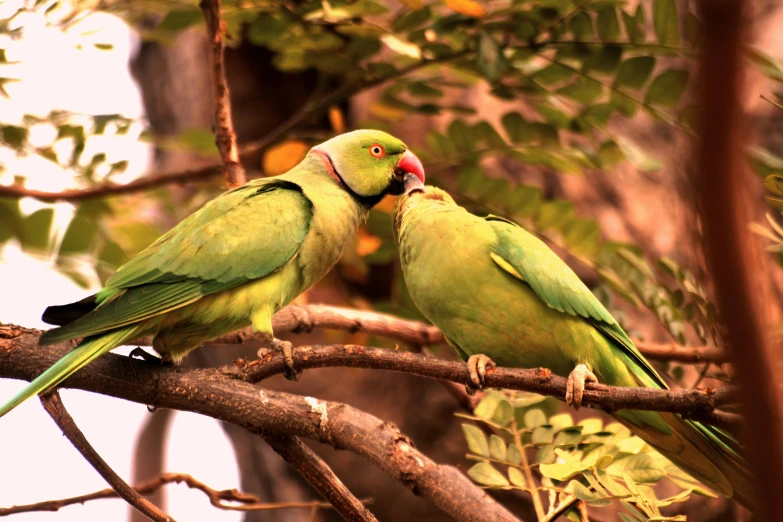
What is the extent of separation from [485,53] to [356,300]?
88.4 inches

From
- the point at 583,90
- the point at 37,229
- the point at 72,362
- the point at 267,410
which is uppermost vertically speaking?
the point at 583,90

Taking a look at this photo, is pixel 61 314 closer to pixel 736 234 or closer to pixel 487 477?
pixel 487 477

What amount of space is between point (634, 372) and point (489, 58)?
135cm

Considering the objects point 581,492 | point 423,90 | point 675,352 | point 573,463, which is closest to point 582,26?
point 423,90

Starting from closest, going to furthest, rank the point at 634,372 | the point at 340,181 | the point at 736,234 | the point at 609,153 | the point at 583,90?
the point at 736,234, the point at 634,372, the point at 340,181, the point at 583,90, the point at 609,153

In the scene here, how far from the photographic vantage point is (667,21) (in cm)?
296

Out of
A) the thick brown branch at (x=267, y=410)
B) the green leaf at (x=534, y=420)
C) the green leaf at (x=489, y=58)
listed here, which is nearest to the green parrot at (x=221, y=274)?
the thick brown branch at (x=267, y=410)

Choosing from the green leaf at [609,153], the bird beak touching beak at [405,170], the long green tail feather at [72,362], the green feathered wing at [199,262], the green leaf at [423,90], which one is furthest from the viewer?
the green leaf at [423,90]

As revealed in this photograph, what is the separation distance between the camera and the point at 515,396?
2.88 metres

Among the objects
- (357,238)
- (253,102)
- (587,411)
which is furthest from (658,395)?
(253,102)

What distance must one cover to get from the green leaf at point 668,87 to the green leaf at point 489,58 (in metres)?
0.63

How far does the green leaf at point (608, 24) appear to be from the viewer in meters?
3.06

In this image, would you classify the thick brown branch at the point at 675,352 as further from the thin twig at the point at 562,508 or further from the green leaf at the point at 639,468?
the thin twig at the point at 562,508

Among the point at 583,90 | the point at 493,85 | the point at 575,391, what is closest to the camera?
the point at 575,391
